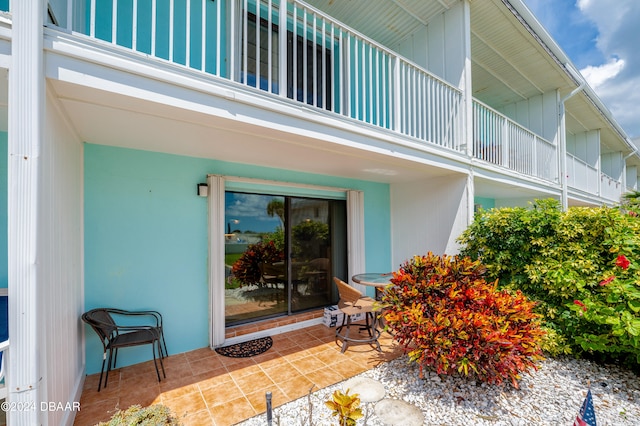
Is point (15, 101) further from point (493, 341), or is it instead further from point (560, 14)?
point (560, 14)

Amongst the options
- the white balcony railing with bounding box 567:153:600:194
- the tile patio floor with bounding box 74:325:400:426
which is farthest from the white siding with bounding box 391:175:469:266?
the white balcony railing with bounding box 567:153:600:194

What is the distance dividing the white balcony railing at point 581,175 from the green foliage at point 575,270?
6057 millimetres

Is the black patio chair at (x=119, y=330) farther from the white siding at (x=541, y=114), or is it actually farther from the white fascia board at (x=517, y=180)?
the white siding at (x=541, y=114)

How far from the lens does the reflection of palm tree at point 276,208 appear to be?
5320 millimetres

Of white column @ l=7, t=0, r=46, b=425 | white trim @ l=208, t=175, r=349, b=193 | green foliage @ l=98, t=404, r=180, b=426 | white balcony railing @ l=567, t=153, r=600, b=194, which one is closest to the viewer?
white column @ l=7, t=0, r=46, b=425

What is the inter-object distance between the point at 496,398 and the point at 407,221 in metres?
3.95

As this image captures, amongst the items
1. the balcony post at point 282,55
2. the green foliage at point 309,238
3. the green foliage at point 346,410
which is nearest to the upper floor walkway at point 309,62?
the balcony post at point 282,55

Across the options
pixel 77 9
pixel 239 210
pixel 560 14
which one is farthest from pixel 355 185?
pixel 560 14

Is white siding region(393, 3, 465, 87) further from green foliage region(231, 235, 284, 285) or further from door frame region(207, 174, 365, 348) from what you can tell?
green foliage region(231, 235, 284, 285)

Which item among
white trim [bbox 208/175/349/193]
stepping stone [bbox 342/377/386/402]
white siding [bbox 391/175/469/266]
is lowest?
stepping stone [bbox 342/377/386/402]

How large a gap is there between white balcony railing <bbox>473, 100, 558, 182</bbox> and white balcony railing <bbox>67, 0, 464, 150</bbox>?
0.99 metres

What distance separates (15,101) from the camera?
1767mm

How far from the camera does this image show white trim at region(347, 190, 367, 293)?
6074mm

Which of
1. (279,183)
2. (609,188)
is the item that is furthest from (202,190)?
(609,188)
